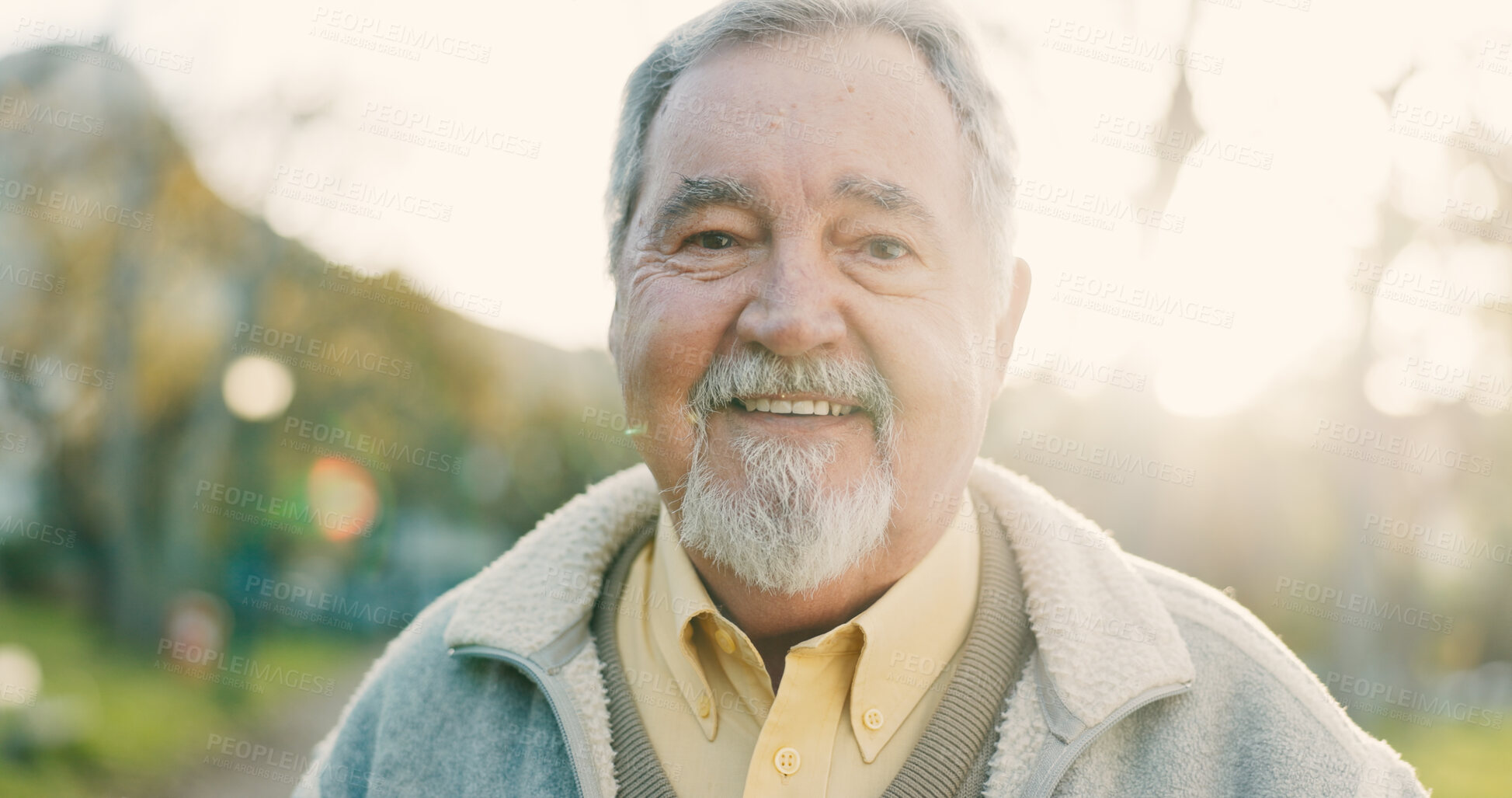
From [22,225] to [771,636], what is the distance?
12672 mm

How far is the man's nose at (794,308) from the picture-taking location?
1689mm

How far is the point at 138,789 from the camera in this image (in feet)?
22.6

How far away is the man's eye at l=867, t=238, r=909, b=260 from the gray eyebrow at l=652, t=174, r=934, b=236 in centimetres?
6

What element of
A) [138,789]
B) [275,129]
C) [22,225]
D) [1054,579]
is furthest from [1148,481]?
[22,225]

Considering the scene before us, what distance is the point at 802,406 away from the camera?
178 centimetres

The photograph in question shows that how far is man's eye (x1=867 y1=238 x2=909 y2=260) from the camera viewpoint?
71.1 inches
